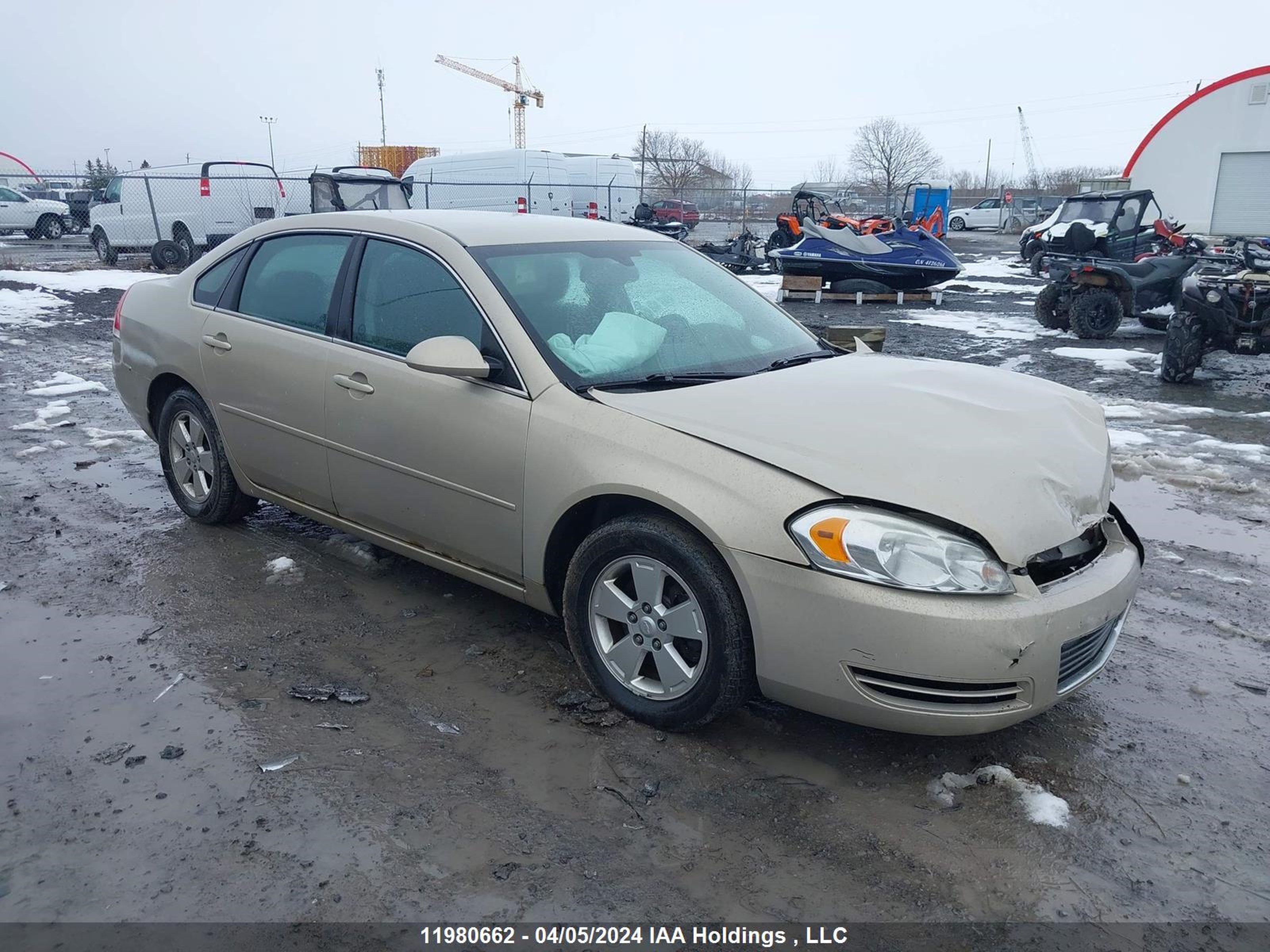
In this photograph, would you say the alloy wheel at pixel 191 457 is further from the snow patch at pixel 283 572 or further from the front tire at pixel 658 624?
the front tire at pixel 658 624

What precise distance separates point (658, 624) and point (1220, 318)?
8.18 meters

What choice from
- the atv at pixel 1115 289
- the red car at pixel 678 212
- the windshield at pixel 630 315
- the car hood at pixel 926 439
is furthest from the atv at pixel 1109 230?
the red car at pixel 678 212

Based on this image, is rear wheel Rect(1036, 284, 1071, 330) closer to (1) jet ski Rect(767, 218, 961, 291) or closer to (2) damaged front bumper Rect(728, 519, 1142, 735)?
(1) jet ski Rect(767, 218, 961, 291)

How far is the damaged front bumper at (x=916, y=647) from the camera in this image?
2688mm

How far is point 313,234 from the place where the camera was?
4.48 m

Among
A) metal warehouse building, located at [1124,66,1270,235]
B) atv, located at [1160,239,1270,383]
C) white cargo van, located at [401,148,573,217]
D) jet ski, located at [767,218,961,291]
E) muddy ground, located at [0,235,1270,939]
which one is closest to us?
muddy ground, located at [0,235,1270,939]

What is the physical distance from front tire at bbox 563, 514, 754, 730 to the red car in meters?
34.9

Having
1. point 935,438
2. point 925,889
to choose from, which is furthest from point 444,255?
point 925,889

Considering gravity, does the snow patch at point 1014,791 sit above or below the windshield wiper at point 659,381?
below

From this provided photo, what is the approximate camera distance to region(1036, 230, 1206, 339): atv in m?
12.2

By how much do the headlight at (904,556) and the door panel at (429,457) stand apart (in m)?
1.16

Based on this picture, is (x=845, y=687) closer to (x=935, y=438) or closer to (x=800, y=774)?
(x=800, y=774)

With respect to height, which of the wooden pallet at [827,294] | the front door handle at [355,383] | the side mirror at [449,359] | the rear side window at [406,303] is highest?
the rear side window at [406,303]

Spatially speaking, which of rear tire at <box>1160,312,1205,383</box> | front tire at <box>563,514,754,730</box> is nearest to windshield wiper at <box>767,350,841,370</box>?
front tire at <box>563,514,754,730</box>
